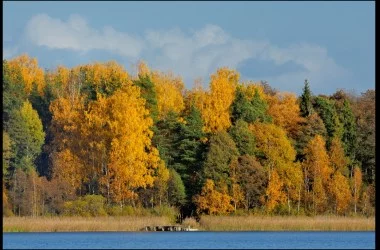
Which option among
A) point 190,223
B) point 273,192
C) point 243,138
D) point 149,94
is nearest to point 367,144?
point 273,192

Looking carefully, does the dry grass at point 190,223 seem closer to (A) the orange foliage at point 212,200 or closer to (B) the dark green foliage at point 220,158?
(A) the orange foliage at point 212,200

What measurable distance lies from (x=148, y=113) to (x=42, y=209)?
938 cm

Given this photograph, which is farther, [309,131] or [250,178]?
[309,131]

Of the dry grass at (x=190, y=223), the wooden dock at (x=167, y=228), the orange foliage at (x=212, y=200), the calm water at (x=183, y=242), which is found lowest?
the wooden dock at (x=167, y=228)

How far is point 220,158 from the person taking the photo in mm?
Answer: 66938

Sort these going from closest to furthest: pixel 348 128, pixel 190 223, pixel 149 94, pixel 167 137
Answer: pixel 190 223 < pixel 167 137 < pixel 149 94 < pixel 348 128

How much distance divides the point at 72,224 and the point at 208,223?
842 cm

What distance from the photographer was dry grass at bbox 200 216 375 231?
2297 inches

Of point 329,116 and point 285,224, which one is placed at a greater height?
Result: point 329,116

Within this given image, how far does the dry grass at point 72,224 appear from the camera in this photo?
56812 millimetres

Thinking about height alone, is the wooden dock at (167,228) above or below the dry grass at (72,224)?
below

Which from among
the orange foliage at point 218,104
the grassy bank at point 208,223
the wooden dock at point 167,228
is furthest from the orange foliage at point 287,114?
the wooden dock at point 167,228

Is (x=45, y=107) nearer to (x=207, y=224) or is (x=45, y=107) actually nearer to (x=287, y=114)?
(x=287, y=114)

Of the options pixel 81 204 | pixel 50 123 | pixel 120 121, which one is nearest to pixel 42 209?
pixel 81 204
